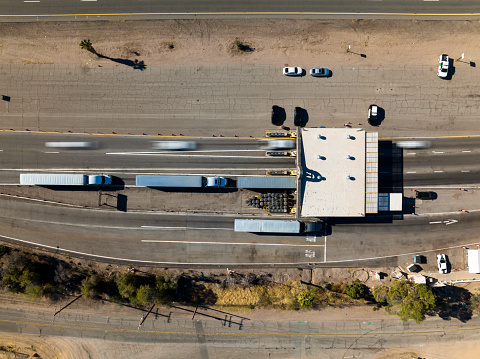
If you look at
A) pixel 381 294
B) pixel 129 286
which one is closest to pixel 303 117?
pixel 381 294

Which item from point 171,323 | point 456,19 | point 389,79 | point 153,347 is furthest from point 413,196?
point 153,347

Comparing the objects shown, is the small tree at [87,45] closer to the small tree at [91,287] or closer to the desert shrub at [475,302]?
the small tree at [91,287]

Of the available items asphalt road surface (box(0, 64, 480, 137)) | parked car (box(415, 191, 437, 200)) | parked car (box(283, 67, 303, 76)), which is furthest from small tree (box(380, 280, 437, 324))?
parked car (box(283, 67, 303, 76))

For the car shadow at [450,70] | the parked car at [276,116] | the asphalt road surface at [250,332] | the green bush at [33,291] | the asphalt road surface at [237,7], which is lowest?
the asphalt road surface at [250,332]

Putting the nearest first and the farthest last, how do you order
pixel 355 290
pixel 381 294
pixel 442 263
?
pixel 355 290 → pixel 381 294 → pixel 442 263

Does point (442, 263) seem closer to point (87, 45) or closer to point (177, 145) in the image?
point (177, 145)

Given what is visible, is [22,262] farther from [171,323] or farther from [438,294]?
[438,294]

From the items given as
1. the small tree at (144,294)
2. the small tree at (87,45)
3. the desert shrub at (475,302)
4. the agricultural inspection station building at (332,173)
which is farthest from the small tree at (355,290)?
the small tree at (87,45)
